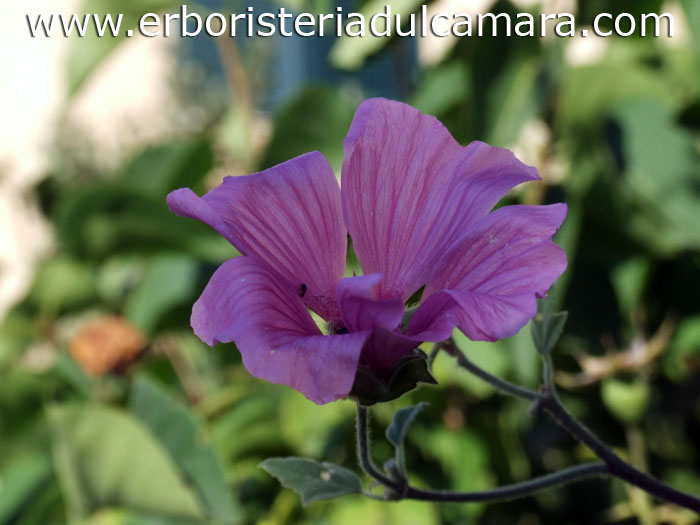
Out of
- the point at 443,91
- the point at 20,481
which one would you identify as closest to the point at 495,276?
the point at 443,91

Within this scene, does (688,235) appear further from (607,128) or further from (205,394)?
(205,394)

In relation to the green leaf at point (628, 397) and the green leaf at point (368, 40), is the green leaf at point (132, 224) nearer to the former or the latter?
the green leaf at point (368, 40)

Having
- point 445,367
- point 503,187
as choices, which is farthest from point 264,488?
point 503,187

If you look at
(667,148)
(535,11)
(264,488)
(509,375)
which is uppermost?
(535,11)

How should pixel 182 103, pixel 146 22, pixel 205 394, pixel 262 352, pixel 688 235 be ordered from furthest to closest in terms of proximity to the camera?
pixel 182 103 → pixel 205 394 → pixel 146 22 → pixel 688 235 → pixel 262 352

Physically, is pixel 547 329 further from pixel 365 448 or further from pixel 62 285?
pixel 62 285

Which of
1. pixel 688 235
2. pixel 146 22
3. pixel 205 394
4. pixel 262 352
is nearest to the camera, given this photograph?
pixel 262 352

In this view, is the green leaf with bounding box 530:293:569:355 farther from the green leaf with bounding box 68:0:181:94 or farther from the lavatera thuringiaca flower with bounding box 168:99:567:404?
the green leaf with bounding box 68:0:181:94

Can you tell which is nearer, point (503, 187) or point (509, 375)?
point (503, 187)
